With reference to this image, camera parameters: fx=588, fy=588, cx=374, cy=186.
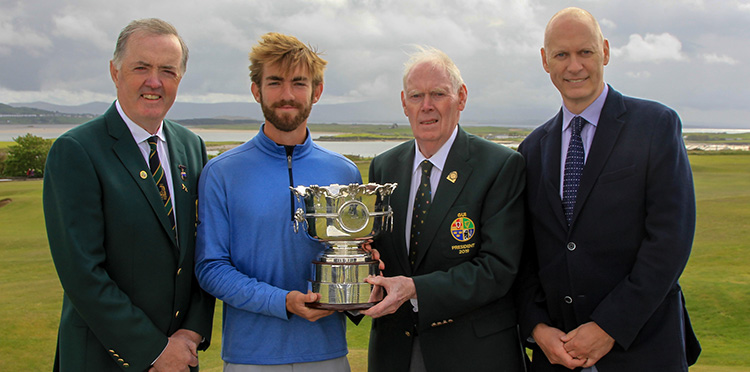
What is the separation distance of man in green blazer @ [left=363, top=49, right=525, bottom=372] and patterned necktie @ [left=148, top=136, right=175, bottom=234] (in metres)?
1.67

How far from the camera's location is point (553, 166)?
14.6 feet

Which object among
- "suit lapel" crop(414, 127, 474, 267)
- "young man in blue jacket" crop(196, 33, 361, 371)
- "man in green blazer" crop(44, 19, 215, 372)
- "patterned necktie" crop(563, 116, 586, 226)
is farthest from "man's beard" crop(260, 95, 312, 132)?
"patterned necktie" crop(563, 116, 586, 226)

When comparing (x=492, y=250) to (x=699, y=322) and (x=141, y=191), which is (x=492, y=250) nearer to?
(x=141, y=191)

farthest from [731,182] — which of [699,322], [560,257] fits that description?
[560,257]

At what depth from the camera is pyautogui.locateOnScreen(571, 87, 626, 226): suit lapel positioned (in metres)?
4.19

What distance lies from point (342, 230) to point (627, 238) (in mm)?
2004

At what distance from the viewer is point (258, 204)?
14.3 feet

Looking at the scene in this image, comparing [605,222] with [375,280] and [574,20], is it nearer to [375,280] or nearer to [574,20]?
[574,20]

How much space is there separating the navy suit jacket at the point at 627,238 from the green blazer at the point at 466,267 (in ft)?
0.94

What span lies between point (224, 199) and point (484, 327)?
2.21 m

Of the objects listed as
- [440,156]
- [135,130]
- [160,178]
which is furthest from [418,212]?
[135,130]

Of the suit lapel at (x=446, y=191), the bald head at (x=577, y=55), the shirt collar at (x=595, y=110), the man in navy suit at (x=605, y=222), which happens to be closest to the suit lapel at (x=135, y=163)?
the suit lapel at (x=446, y=191)

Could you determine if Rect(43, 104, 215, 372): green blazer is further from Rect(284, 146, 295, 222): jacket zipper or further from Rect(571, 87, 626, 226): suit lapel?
Rect(571, 87, 626, 226): suit lapel

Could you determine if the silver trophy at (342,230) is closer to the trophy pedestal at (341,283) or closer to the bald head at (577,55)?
the trophy pedestal at (341,283)
